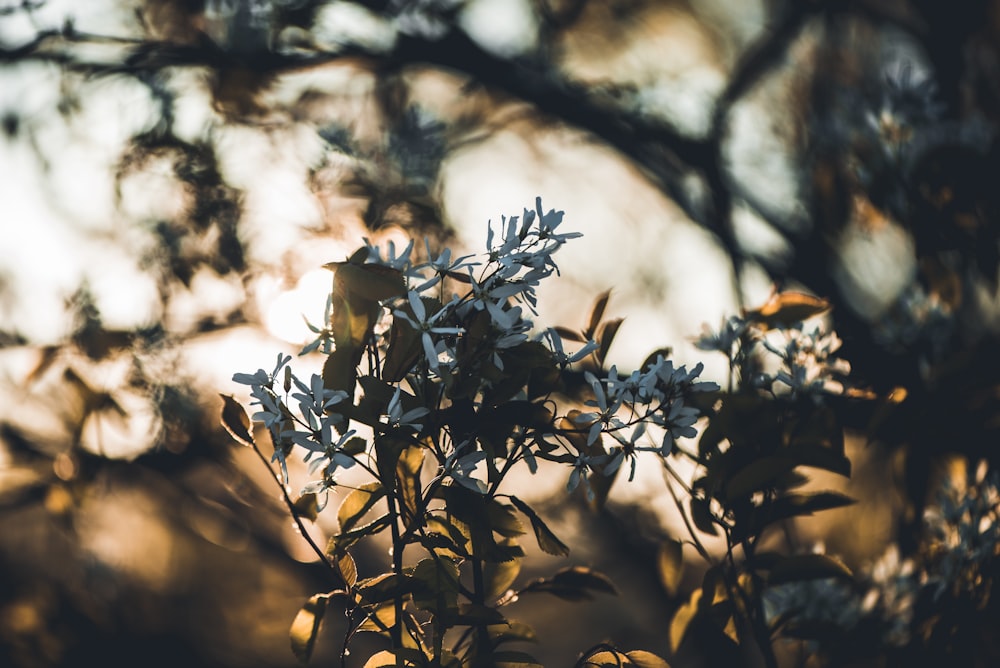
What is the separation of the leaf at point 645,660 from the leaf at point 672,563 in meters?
0.20

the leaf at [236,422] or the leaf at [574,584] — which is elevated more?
the leaf at [236,422]

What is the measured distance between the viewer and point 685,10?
349 centimetres

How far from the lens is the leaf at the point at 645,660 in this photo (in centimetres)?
84

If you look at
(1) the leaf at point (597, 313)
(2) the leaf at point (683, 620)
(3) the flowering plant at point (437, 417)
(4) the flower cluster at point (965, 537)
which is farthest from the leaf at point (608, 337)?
(4) the flower cluster at point (965, 537)

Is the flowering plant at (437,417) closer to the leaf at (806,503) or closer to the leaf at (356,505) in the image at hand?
the leaf at (356,505)

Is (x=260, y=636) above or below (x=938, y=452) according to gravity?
below

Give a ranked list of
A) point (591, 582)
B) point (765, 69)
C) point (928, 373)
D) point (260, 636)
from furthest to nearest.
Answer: point (260, 636), point (765, 69), point (928, 373), point (591, 582)

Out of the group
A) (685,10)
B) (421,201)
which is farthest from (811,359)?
(685,10)

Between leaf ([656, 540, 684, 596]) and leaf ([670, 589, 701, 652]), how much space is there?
0.09 feet

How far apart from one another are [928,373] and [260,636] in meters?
3.67

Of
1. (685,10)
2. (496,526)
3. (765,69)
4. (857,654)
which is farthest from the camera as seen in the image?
(685,10)

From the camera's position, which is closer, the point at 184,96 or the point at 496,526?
the point at 496,526

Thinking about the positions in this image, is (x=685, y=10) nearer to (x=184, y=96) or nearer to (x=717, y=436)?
(x=184, y=96)

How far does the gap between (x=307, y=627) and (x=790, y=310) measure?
Result: 76 centimetres
